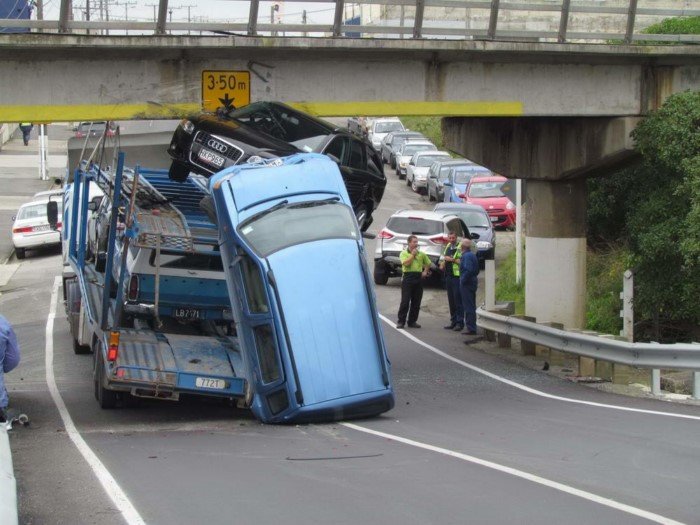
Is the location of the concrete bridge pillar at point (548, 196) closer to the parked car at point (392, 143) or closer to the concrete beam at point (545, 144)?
the concrete beam at point (545, 144)

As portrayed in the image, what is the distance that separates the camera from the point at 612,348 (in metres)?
16.4

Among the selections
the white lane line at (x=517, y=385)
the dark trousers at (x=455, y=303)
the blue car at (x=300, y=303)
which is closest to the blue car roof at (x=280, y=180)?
the blue car at (x=300, y=303)

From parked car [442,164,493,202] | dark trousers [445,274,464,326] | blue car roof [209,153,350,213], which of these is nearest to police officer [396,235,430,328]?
dark trousers [445,274,464,326]

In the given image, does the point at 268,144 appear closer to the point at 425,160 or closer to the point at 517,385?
the point at 517,385

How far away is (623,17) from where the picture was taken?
21.8 metres

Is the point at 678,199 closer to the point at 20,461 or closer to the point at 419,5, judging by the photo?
the point at 419,5

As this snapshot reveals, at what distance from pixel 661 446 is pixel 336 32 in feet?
31.3

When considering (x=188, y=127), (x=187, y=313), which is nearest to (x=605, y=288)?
(x=188, y=127)

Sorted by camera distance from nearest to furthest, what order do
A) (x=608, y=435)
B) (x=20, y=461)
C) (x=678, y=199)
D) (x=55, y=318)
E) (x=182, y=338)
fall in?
(x=20, y=461), (x=608, y=435), (x=182, y=338), (x=678, y=199), (x=55, y=318)

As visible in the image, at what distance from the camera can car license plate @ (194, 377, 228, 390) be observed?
13789mm

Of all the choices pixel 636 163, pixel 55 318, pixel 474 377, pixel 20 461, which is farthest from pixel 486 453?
pixel 55 318

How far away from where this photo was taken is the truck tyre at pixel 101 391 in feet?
48.9

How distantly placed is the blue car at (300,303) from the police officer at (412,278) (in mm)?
8890

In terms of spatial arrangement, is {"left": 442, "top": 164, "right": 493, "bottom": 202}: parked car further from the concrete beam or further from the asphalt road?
the asphalt road
